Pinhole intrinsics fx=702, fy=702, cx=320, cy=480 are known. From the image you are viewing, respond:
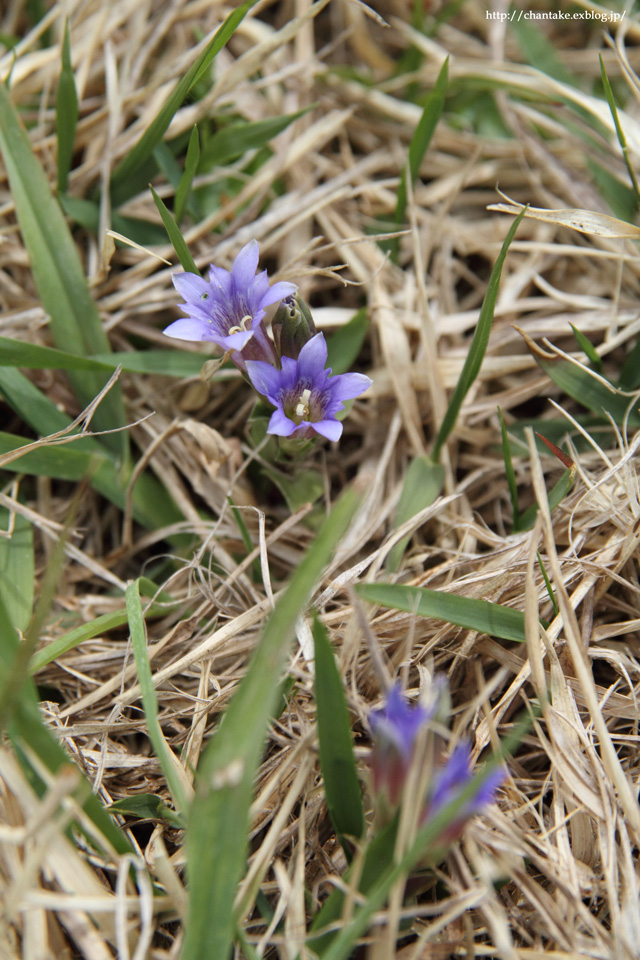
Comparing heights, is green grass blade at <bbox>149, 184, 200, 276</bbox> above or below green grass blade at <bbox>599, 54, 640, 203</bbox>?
below

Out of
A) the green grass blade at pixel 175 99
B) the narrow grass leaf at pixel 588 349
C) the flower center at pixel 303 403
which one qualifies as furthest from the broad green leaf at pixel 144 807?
the green grass blade at pixel 175 99

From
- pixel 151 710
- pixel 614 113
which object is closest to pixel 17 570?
pixel 151 710

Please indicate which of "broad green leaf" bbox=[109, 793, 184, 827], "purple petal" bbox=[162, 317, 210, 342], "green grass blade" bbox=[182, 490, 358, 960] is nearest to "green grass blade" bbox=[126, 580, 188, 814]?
"broad green leaf" bbox=[109, 793, 184, 827]

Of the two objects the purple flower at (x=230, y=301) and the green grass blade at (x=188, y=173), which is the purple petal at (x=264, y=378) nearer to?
the purple flower at (x=230, y=301)

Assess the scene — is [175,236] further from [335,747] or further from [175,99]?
[335,747]

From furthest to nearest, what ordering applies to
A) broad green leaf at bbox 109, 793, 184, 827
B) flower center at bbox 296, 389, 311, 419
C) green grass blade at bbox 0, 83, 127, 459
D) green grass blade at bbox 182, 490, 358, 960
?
1. green grass blade at bbox 0, 83, 127, 459
2. flower center at bbox 296, 389, 311, 419
3. broad green leaf at bbox 109, 793, 184, 827
4. green grass blade at bbox 182, 490, 358, 960

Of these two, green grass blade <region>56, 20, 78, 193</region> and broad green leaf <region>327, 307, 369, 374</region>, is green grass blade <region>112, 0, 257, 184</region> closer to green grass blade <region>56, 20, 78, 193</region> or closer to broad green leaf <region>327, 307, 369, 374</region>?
green grass blade <region>56, 20, 78, 193</region>
